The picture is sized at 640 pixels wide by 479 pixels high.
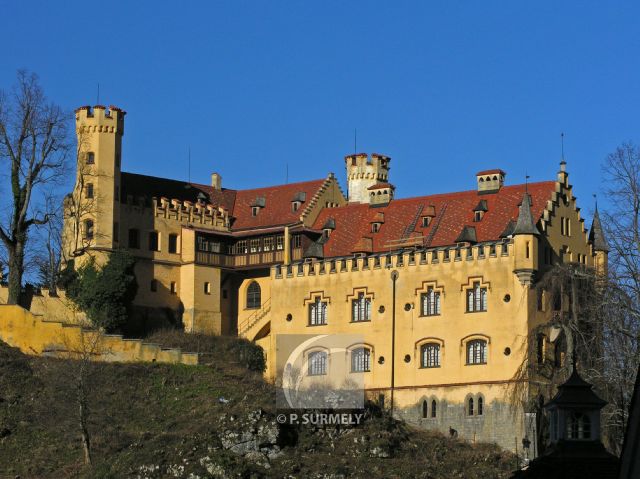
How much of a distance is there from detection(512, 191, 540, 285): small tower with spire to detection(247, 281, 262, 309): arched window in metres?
16.7

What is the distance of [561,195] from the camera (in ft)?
233

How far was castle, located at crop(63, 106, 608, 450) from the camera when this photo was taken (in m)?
67.8

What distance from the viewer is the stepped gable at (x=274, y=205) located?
267ft

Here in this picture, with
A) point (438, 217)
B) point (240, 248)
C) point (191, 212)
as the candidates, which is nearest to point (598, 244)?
point (438, 217)

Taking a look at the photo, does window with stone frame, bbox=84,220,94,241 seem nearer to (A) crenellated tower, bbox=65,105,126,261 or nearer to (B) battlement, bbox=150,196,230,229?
(A) crenellated tower, bbox=65,105,126,261

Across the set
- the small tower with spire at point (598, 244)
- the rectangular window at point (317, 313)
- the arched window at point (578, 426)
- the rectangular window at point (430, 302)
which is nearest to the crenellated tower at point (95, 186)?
the rectangular window at point (317, 313)

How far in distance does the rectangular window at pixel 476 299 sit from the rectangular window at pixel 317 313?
7635 mm

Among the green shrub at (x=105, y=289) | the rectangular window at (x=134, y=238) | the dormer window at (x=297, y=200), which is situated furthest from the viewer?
the dormer window at (x=297, y=200)

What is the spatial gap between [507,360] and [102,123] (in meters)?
23.5

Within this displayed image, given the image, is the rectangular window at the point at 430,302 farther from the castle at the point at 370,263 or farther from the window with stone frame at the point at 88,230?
the window with stone frame at the point at 88,230

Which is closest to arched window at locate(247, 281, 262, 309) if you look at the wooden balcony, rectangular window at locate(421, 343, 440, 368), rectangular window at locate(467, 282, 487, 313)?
the wooden balcony

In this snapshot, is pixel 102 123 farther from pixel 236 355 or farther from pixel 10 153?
pixel 236 355

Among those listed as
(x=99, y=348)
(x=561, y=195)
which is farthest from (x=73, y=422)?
(x=561, y=195)

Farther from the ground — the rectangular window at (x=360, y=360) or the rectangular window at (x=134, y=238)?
the rectangular window at (x=134, y=238)
